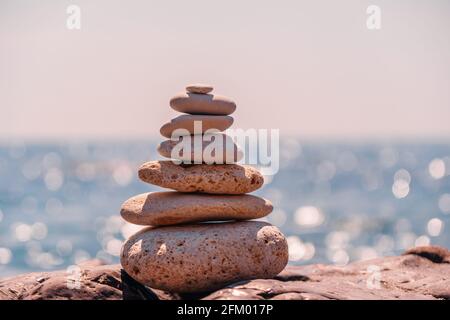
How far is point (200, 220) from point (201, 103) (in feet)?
4.66

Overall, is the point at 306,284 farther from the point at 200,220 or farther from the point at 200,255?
the point at 200,220

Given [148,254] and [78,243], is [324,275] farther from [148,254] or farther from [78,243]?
[78,243]

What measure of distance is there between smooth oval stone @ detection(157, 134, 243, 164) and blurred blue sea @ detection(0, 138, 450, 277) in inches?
576

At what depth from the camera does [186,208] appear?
25.8 feet

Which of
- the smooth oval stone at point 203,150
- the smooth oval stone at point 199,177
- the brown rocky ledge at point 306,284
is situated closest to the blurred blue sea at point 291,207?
the brown rocky ledge at point 306,284

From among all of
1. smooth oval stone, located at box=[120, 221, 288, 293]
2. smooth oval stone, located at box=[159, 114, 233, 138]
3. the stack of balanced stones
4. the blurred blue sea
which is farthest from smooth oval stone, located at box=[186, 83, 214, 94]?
the blurred blue sea

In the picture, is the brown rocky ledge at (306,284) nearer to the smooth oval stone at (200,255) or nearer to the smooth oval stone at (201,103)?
the smooth oval stone at (200,255)

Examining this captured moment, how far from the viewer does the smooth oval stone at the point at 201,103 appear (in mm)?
8031

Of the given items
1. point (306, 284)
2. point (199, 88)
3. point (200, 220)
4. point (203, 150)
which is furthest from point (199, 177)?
point (306, 284)

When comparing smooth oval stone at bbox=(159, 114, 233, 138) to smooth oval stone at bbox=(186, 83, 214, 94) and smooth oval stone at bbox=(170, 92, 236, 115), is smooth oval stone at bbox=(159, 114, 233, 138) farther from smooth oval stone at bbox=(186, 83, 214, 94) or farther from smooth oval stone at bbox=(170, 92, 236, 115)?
smooth oval stone at bbox=(186, 83, 214, 94)

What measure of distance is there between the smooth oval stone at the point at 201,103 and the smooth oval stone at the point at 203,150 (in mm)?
310

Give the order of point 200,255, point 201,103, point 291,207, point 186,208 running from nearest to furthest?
point 200,255 < point 186,208 < point 201,103 < point 291,207

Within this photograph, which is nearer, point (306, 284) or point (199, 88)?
point (306, 284)

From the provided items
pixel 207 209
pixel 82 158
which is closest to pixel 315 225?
pixel 207 209
